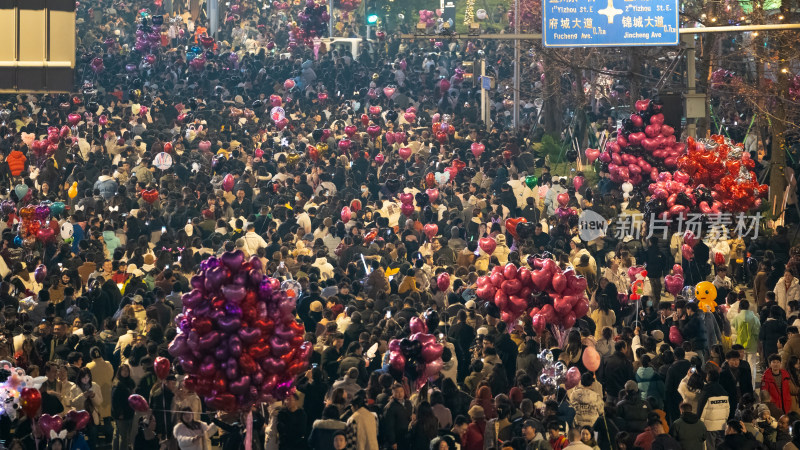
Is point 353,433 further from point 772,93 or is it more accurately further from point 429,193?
point 772,93

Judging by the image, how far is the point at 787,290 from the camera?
17.7 metres

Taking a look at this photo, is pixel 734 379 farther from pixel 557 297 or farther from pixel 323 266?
pixel 323 266

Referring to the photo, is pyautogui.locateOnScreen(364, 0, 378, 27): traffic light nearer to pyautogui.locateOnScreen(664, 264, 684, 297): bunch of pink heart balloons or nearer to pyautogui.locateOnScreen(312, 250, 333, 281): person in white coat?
pyautogui.locateOnScreen(312, 250, 333, 281): person in white coat

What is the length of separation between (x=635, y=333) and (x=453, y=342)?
6.55 ft

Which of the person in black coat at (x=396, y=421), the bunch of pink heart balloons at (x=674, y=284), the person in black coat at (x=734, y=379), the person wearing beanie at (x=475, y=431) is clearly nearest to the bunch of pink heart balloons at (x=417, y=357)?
the person in black coat at (x=396, y=421)

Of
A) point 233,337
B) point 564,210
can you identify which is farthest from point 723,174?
point 233,337

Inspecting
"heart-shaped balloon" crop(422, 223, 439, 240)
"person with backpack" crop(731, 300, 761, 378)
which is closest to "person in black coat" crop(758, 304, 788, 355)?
"person with backpack" crop(731, 300, 761, 378)

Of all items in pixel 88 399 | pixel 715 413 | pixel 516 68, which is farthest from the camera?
pixel 516 68

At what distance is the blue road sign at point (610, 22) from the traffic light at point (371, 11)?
2340 centimetres

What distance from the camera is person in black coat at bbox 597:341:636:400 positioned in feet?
47.1

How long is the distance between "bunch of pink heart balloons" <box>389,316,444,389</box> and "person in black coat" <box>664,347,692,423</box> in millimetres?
2286

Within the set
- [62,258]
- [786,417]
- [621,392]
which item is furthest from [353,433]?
[62,258]

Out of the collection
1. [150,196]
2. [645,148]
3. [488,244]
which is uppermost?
[645,148]

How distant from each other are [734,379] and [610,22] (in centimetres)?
891
